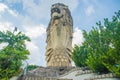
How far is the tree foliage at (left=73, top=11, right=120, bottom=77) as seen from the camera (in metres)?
12.4

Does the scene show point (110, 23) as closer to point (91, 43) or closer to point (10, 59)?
point (91, 43)

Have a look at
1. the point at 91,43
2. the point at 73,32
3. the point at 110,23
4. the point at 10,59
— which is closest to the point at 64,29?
the point at 73,32

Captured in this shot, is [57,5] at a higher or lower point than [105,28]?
higher

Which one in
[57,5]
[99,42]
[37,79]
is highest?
[57,5]

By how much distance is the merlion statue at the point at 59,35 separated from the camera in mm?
27375

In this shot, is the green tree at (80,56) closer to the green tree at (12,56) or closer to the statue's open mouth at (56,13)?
the green tree at (12,56)

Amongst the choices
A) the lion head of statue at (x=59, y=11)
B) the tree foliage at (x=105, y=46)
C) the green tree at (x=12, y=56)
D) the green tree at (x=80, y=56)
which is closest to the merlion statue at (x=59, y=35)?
the lion head of statue at (x=59, y=11)

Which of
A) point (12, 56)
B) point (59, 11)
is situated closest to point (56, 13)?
point (59, 11)

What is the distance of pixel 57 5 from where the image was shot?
28.8 metres

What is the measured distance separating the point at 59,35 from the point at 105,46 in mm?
13439

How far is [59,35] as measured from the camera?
2816 cm

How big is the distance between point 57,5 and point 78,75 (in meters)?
14.3

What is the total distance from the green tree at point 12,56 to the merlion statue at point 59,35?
1233 cm

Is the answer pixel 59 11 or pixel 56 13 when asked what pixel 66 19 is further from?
pixel 56 13
